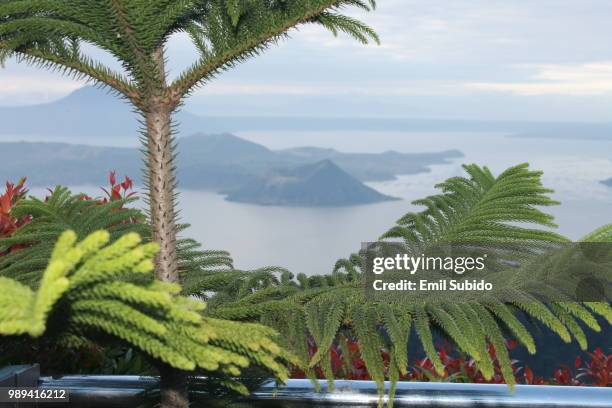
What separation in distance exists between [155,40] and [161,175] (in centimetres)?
31

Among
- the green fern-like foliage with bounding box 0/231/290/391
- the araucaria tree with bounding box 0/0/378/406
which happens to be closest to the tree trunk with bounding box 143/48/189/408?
the araucaria tree with bounding box 0/0/378/406

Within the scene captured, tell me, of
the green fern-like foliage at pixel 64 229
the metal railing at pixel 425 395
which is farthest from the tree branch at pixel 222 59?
the metal railing at pixel 425 395

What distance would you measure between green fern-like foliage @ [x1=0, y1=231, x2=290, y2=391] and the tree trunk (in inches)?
15.2

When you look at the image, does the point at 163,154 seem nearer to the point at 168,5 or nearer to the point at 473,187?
the point at 168,5

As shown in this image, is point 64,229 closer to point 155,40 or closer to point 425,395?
point 155,40

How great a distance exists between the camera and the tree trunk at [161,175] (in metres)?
1.64

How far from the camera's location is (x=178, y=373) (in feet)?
5.92

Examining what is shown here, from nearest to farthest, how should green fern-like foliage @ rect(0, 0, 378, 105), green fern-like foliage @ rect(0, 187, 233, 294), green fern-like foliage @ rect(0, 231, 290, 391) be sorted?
1. green fern-like foliage @ rect(0, 231, 290, 391)
2. green fern-like foliage @ rect(0, 0, 378, 105)
3. green fern-like foliage @ rect(0, 187, 233, 294)

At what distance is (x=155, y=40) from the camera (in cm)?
160

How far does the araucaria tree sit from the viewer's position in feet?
5.17

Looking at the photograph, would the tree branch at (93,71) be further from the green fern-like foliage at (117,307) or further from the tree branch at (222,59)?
the green fern-like foliage at (117,307)

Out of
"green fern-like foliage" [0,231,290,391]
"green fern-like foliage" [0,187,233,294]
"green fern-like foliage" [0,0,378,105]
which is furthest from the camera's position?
"green fern-like foliage" [0,187,233,294]

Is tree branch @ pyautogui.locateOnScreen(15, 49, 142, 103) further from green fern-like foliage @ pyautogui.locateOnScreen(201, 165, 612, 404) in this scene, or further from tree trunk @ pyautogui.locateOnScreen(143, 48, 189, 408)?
green fern-like foliage @ pyautogui.locateOnScreen(201, 165, 612, 404)

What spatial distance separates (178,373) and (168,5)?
0.91 meters
